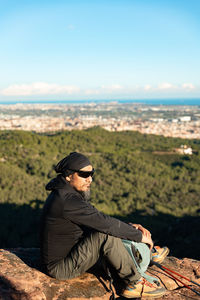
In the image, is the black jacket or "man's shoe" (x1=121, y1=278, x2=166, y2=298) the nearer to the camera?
the black jacket

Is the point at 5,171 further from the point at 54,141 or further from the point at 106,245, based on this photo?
the point at 106,245

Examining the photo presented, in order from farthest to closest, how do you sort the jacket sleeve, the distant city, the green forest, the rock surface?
the distant city < the green forest < the rock surface < the jacket sleeve

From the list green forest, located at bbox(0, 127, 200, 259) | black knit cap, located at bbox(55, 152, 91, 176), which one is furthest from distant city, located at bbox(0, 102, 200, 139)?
black knit cap, located at bbox(55, 152, 91, 176)

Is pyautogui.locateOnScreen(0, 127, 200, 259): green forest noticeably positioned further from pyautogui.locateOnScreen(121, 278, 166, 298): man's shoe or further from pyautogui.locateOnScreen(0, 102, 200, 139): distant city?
pyautogui.locateOnScreen(0, 102, 200, 139): distant city

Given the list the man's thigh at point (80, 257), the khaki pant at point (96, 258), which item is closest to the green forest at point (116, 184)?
the khaki pant at point (96, 258)

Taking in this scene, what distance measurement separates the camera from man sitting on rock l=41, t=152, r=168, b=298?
2857mm

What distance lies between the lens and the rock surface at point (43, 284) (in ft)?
9.67

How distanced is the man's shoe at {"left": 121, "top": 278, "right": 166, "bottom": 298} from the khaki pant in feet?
0.26

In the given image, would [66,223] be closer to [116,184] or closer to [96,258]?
[96,258]

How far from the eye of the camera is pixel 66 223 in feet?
9.59

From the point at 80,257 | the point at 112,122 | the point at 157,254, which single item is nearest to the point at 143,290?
the point at 80,257

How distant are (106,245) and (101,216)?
342 millimetres

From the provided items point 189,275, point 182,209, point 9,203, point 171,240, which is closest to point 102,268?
point 189,275

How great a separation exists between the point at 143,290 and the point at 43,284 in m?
1.19
